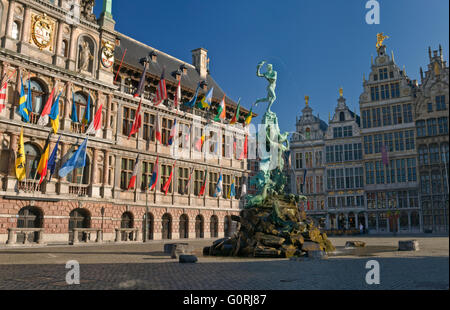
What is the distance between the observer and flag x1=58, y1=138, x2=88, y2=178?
28625 millimetres

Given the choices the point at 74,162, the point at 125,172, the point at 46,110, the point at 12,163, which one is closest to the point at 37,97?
the point at 46,110

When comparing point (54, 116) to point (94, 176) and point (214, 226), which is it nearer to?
point (94, 176)

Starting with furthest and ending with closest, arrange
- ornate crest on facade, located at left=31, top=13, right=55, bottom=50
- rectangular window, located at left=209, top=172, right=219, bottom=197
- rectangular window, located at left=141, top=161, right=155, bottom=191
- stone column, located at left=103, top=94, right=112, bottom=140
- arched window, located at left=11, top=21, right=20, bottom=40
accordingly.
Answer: rectangular window, located at left=209, top=172, right=219, bottom=197
rectangular window, located at left=141, top=161, right=155, bottom=191
stone column, located at left=103, top=94, right=112, bottom=140
ornate crest on facade, located at left=31, top=13, right=55, bottom=50
arched window, located at left=11, top=21, right=20, bottom=40

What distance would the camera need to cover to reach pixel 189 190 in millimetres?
43062

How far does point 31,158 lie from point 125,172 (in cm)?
944

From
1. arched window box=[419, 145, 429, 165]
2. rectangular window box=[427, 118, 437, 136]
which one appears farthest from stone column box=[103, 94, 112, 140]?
rectangular window box=[427, 118, 437, 136]

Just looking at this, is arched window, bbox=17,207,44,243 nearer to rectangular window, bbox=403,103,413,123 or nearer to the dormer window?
the dormer window

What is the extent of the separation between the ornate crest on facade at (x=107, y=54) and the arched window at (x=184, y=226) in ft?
58.0

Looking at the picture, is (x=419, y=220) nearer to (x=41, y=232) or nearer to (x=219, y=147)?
(x=219, y=147)

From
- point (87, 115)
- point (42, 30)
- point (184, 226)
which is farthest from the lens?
point (184, 226)

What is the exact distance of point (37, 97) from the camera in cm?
3038

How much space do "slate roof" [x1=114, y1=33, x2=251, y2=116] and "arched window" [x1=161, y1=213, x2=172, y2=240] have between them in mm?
14752
